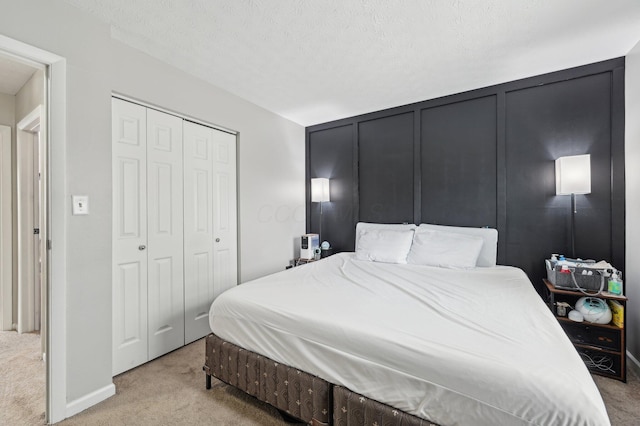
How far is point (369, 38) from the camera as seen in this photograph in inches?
81.4

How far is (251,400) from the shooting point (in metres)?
1.84

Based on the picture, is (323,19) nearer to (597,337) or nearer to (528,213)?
(528,213)

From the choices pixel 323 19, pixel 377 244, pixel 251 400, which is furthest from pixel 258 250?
pixel 323 19

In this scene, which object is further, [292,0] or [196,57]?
[196,57]

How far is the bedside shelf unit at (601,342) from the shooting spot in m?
1.98

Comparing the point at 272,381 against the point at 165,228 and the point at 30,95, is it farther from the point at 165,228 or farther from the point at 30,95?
the point at 30,95

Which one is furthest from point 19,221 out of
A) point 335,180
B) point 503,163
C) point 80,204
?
point 503,163

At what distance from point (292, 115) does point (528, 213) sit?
2.99m

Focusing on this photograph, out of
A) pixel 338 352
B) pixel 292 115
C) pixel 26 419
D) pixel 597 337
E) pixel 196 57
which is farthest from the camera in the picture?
pixel 292 115

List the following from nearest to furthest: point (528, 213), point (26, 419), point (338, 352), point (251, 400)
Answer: point (338, 352)
point (26, 419)
point (251, 400)
point (528, 213)

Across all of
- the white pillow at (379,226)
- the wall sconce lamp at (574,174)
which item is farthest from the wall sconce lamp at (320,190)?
the wall sconce lamp at (574,174)

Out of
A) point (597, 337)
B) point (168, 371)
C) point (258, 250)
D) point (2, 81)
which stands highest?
point (2, 81)

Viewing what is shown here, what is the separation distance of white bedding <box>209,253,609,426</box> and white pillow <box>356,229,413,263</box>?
0.74 metres

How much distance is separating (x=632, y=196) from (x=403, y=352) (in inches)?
99.4
